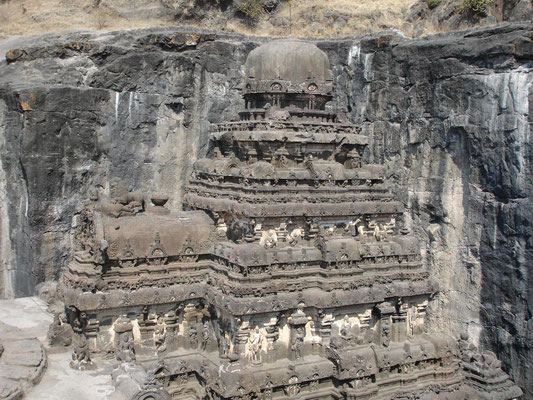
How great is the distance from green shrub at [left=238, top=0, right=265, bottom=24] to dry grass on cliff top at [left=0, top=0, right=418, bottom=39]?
0.98 feet

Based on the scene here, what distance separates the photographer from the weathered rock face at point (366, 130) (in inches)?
723

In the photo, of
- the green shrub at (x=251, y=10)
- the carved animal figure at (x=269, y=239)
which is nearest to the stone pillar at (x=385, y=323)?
the carved animal figure at (x=269, y=239)

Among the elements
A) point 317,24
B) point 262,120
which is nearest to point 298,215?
point 262,120

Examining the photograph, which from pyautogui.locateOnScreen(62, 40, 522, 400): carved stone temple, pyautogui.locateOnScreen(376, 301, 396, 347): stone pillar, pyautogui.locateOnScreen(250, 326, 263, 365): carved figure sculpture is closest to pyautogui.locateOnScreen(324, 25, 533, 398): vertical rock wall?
pyautogui.locateOnScreen(62, 40, 522, 400): carved stone temple

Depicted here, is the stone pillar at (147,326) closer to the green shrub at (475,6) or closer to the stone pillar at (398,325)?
the stone pillar at (398,325)

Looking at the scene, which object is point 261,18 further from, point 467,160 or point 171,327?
point 171,327

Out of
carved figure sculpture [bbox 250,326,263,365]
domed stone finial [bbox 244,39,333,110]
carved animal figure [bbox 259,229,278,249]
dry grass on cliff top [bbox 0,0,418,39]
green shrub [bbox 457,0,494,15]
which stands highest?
dry grass on cliff top [bbox 0,0,418,39]

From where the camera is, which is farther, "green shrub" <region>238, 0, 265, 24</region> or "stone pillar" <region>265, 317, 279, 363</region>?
"green shrub" <region>238, 0, 265, 24</region>

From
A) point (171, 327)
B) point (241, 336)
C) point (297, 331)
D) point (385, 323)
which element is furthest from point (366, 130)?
point (171, 327)

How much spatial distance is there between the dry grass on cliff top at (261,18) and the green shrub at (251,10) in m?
0.30

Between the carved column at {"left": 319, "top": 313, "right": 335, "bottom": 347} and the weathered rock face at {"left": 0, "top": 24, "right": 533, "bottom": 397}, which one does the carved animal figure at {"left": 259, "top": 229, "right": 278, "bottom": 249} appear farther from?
the weathered rock face at {"left": 0, "top": 24, "right": 533, "bottom": 397}

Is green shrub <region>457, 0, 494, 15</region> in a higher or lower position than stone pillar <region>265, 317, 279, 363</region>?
higher

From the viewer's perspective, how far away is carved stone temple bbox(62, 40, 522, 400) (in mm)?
15484

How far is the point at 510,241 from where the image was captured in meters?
18.3
